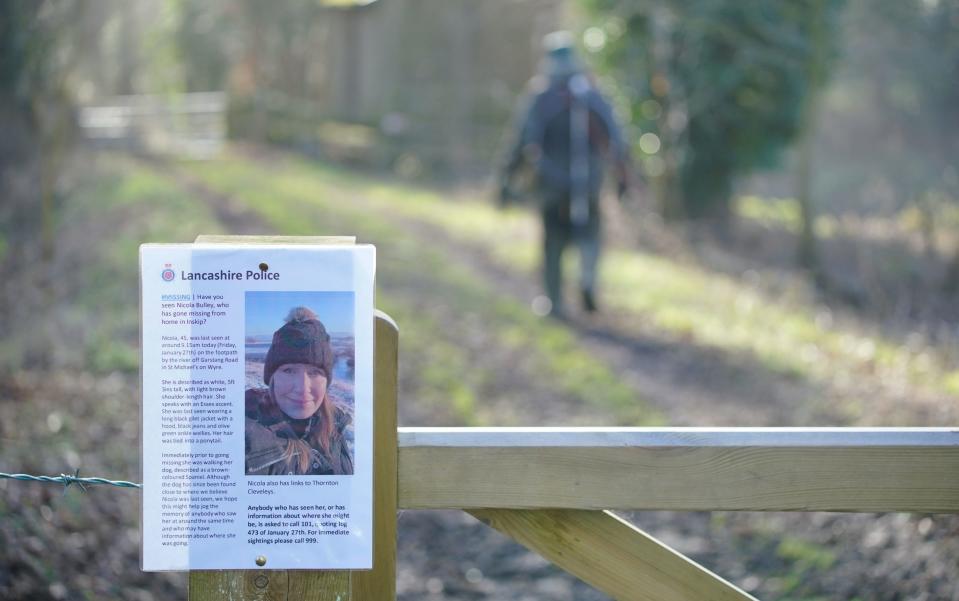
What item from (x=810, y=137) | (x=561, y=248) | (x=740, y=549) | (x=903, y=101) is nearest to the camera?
(x=740, y=549)

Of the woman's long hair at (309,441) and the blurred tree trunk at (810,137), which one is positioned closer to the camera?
the woman's long hair at (309,441)

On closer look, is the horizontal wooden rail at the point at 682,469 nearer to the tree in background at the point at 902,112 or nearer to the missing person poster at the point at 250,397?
the missing person poster at the point at 250,397

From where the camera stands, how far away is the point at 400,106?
1172 inches

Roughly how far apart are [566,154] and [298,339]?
8855mm

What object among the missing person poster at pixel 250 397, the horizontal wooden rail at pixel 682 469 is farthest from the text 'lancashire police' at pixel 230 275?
the horizontal wooden rail at pixel 682 469

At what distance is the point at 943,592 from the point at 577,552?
10.2 ft

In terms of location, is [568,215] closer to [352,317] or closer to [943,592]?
[943,592]

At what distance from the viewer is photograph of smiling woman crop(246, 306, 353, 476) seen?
2.23 meters

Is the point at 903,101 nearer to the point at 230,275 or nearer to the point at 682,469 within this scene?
the point at 682,469

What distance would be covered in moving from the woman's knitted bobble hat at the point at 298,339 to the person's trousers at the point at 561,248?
8.87 metres

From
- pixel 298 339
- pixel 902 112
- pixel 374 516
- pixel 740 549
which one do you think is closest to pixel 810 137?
pixel 740 549

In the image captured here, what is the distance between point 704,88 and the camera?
17.7 meters

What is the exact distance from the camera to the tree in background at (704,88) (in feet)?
54.7

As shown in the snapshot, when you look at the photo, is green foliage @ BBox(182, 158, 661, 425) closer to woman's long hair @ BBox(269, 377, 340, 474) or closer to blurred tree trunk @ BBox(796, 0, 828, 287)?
blurred tree trunk @ BBox(796, 0, 828, 287)
